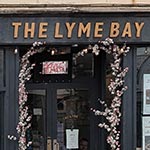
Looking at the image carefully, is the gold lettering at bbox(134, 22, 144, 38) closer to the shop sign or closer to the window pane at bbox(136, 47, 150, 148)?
the shop sign

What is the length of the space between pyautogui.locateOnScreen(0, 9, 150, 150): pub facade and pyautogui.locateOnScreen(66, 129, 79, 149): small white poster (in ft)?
0.05

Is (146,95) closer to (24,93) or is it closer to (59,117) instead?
(59,117)

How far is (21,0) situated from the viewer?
25.0ft

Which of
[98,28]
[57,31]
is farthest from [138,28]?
[57,31]

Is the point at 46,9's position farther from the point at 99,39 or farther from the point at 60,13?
the point at 99,39

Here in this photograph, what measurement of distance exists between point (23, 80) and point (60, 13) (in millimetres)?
1075

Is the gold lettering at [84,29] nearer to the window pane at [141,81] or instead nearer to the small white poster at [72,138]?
the window pane at [141,81]

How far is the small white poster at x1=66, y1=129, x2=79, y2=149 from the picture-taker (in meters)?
8.57

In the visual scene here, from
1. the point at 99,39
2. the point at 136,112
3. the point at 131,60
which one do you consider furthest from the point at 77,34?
the point at 136,112

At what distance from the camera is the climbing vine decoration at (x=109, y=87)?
772 cm

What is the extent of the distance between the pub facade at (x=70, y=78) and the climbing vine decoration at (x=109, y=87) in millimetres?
69

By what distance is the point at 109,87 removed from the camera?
26.1 ft

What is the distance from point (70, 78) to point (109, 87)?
0.75 metres

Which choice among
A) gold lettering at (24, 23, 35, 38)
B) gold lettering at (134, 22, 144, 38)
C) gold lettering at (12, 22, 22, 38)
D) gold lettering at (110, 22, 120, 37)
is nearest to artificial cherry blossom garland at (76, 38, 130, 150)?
gold lettering at (110, 22, 120, 37)
